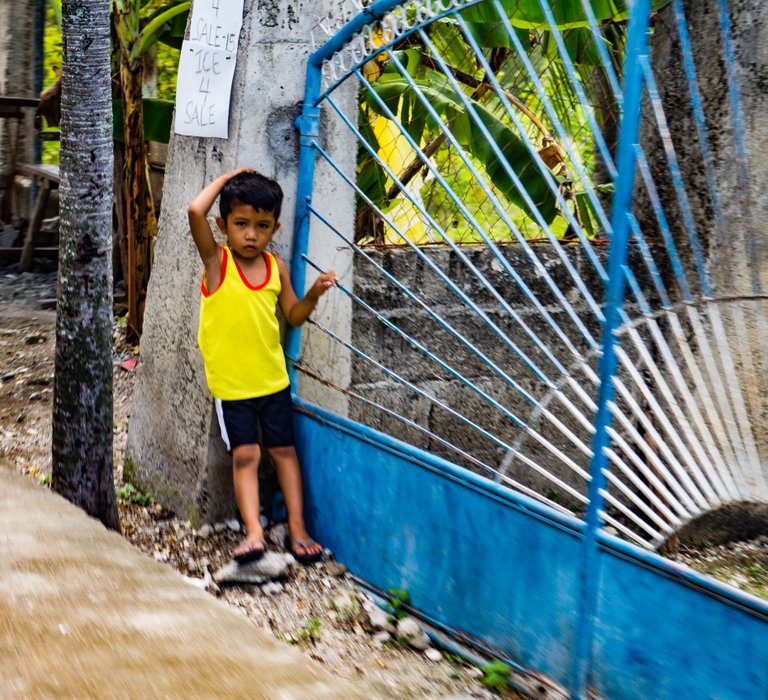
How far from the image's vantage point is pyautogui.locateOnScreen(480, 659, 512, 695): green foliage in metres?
2.78

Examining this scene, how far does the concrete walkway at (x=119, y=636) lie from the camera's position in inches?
46.6

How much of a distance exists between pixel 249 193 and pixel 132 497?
154cm

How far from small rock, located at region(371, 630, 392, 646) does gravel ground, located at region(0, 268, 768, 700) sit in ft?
0.04

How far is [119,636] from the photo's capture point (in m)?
1.32

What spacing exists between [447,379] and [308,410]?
723 mm

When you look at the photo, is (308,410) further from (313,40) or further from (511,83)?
(511,83)

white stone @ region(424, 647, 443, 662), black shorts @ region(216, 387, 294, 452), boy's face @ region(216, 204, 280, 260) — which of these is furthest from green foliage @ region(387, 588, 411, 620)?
boy's face @ region(216, 204, 280, 260)

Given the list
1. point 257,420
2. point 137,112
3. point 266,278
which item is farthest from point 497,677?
point 137,112

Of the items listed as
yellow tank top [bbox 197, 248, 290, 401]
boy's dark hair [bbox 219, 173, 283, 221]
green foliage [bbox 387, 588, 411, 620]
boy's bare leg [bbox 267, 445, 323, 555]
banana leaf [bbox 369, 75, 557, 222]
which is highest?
banana leaf [bbox 369, 75, 557, 222]

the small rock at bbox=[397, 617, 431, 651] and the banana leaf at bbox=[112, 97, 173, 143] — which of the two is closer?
the small rock at bbox=[397, 617, 431, 651]

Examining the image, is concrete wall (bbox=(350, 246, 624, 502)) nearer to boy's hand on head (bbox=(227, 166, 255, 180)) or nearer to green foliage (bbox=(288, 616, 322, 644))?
boy's hand on head (bbox=(227, 166, 255, 180))

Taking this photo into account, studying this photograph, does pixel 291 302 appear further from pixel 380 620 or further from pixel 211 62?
pixel 380 620

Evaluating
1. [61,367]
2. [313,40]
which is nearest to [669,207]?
[313,40]

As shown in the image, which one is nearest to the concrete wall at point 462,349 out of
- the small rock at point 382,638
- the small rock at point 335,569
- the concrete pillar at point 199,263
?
the concrete pillar at point 199,263
